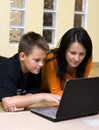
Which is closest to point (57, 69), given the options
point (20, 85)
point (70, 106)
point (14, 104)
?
point (20, 85)

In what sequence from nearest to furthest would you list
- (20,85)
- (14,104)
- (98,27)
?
(14,104), (20,85), (98,27)

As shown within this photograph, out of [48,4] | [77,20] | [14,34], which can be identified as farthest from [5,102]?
[77,20]

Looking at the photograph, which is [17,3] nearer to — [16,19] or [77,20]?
[16,19]

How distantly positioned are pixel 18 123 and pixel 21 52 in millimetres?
487

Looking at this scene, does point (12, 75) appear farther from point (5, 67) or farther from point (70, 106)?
A: point (70, 106)

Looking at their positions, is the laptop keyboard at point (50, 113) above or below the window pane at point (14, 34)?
below

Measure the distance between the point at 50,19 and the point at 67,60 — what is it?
8.18 ft

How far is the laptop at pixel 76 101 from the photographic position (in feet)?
3.39

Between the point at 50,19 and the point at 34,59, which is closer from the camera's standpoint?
the point at 34,59

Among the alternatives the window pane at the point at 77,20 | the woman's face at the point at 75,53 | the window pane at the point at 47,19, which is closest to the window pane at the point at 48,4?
the window pane at the point at 47,19

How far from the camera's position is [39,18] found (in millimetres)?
3863

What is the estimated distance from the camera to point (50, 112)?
1.16m

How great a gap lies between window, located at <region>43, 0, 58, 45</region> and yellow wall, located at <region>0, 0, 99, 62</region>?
0.07 meters

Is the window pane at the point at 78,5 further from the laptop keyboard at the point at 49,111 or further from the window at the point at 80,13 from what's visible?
the laptop keyboard at the point at 49,111
